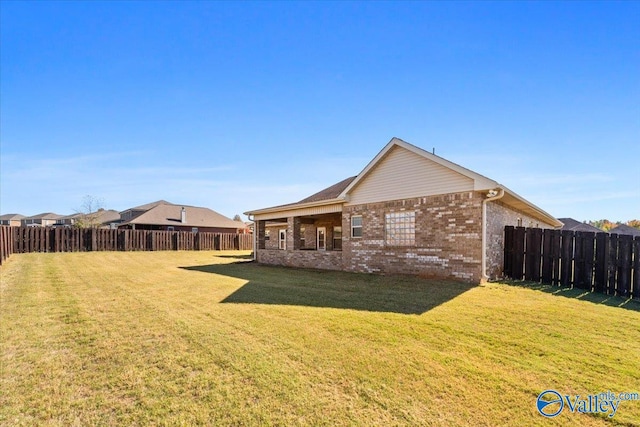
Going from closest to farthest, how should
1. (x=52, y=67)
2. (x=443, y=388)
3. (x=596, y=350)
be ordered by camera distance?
1. (x=443, y=388)
2. (x=596, y=350)
3. (x=52, y=67)

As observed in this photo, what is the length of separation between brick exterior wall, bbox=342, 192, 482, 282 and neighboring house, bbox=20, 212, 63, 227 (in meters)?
81.9

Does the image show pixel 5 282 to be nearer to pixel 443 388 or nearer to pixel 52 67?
pixel 52 67

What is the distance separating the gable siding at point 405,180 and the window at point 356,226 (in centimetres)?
67

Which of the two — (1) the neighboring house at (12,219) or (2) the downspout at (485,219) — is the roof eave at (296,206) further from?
(1) the neighboring house at (12,219)

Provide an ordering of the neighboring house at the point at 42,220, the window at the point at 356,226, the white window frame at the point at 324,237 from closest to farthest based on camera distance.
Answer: the window at the point at 356,226, the white window frame at the point at 324,237, the neighboring house at the point at 42,220

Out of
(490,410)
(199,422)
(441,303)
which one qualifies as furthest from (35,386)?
(441,303)

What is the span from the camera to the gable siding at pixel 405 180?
10.6 metres

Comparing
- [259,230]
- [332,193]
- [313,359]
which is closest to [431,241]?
[332,193]

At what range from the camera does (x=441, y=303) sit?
7312 mm

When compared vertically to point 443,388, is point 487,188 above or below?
above

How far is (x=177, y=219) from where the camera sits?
38.8 metres

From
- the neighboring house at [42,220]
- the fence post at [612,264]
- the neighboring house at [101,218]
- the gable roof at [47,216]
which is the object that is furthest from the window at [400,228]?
the gable roof at [47,216]

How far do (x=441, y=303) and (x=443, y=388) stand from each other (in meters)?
4.18

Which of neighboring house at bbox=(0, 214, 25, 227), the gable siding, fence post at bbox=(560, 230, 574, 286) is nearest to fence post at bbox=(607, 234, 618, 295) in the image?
fence post at bbox=(560, 230, 574, 286)
